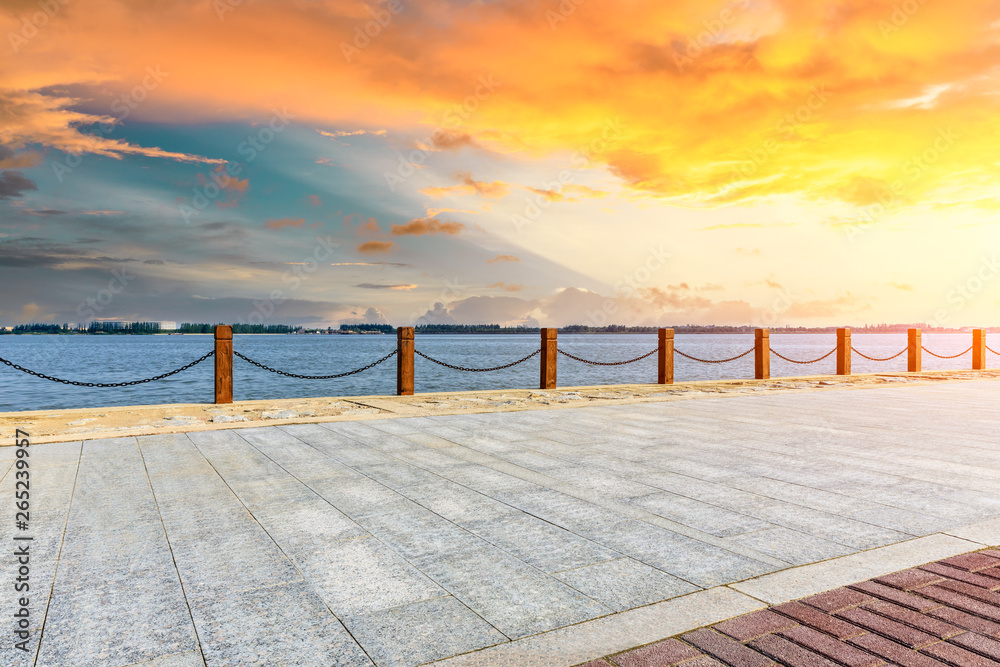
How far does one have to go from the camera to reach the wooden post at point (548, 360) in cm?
1625

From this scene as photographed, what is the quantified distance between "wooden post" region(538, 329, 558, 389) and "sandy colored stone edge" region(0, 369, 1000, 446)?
2.43 feet

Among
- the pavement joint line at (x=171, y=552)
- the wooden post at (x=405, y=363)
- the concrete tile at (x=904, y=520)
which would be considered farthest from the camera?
the wooden post at (x=405, y=363)

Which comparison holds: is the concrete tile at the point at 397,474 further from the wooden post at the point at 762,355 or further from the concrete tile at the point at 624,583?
the wooden post at the point at 762,355

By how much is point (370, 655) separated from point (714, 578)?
203 centimetres

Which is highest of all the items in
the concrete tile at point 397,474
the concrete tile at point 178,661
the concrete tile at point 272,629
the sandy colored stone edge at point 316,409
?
the sandy colored stone edge at point 316,409

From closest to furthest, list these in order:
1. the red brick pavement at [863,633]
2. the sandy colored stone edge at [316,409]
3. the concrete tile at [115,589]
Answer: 1. the red brick pavement at [863,633]
2. the concrete tile at [115,589]
3. the sandy colored stone edge at [316,409]

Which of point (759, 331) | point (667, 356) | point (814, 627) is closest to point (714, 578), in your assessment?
point (814, 627)

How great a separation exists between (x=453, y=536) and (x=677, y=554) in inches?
60.8

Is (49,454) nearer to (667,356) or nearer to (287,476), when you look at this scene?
(287,476)

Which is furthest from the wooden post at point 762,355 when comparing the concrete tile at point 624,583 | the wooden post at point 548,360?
Result: the concrete tile at point 624,583

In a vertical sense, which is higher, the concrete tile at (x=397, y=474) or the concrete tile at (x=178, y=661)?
the concrete tile at (x=397, y=474)

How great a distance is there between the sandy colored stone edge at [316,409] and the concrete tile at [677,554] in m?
6.66

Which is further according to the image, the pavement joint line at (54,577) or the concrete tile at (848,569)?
the concrete tile at (848,569)

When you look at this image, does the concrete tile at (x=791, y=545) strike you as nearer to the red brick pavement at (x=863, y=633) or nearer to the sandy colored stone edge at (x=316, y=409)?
the red brick pavement at (x=863, y=633)
